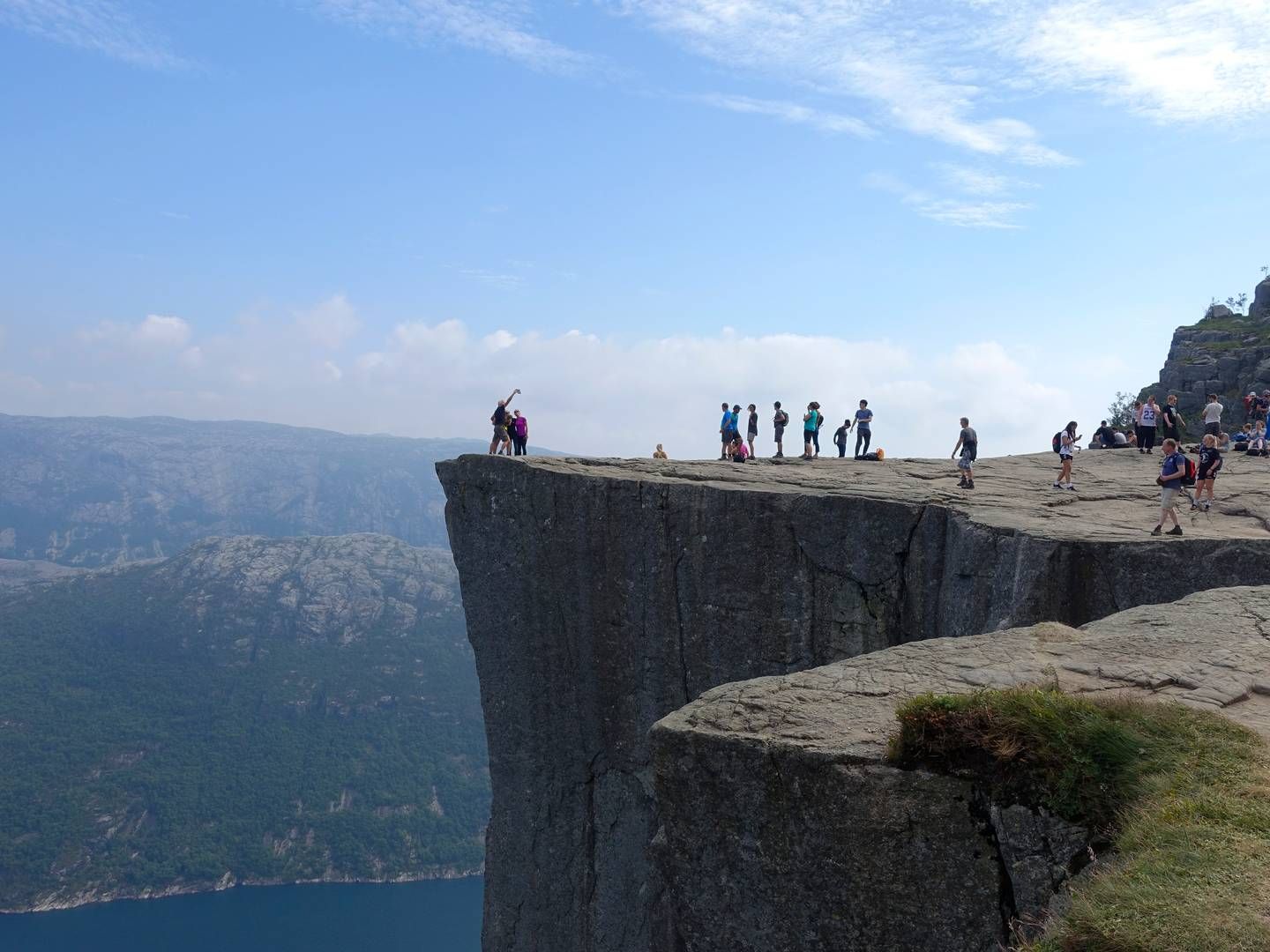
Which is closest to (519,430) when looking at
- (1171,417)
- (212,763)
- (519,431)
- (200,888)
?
(519,431)

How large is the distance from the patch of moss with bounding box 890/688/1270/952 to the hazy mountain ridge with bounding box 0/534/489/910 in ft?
458

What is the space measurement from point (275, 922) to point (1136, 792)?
129348 mm

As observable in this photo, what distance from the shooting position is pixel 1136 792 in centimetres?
612

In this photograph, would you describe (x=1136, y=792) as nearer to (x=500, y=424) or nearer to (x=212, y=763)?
(x=500, y=424)

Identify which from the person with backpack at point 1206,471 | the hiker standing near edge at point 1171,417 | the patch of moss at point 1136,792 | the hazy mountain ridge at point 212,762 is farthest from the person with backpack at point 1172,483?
the hazy mountain ridge at point 212,762

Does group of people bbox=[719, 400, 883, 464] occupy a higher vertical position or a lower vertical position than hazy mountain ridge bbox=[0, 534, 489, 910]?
higher

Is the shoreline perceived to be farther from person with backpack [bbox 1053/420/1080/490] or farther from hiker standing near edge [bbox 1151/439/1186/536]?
hiker standing near edge [bbox 1151/439/1186/536]

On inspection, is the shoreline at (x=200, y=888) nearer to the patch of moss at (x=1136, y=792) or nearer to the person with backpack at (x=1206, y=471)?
the person with backpack at (x=1206, y=471)

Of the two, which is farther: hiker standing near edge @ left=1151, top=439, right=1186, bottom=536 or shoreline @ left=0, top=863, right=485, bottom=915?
shoreline @ left=0, top=863, right=485, bottom=915

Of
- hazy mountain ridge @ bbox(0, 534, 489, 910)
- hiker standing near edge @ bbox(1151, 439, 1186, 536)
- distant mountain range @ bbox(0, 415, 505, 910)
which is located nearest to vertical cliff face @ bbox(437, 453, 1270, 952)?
hiker standing near edge @ bbox(1151, 439, 1186, 536)

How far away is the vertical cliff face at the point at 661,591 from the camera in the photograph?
16266 mm

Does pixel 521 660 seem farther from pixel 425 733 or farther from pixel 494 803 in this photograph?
pixel 425 733

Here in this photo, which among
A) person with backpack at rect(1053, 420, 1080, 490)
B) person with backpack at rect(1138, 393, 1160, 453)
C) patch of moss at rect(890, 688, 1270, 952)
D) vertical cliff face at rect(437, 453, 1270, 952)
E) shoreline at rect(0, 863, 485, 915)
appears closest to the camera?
patch of moss at rect(890, 688, 1270, 952)

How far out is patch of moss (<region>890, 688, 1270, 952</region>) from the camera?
4.91m
